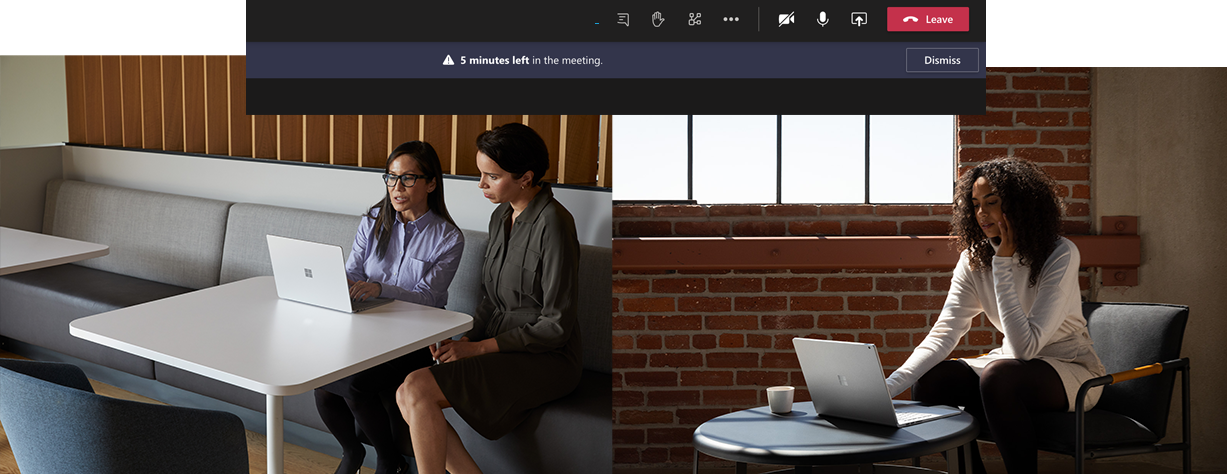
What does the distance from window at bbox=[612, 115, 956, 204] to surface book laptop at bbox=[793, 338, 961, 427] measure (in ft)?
1.13

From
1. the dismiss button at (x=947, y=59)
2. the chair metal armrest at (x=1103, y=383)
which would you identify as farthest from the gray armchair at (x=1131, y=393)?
the dismiss button at (x=947, y=59)

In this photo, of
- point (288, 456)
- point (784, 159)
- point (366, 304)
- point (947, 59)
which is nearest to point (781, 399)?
point (784, 159)

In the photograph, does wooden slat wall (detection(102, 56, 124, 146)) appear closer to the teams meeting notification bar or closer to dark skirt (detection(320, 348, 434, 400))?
the teams meeting notification bar

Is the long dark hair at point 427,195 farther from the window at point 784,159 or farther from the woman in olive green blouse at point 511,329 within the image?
the window at point 784,159

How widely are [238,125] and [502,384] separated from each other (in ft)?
2.72

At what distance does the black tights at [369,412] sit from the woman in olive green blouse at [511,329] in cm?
4

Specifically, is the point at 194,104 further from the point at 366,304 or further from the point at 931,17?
the point at 931,17

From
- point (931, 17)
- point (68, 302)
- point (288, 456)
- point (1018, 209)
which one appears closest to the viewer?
point (931, 17)

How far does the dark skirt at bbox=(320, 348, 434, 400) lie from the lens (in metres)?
1.58

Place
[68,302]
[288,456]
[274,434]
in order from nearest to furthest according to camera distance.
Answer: [274,434] → [288,456] → [68,302]

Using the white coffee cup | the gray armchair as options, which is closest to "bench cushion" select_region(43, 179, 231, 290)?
the white coffee cup

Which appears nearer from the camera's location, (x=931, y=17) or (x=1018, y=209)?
(x=931, y=17)

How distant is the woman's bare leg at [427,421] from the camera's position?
62.7 inches

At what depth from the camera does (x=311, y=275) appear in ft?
5.40
